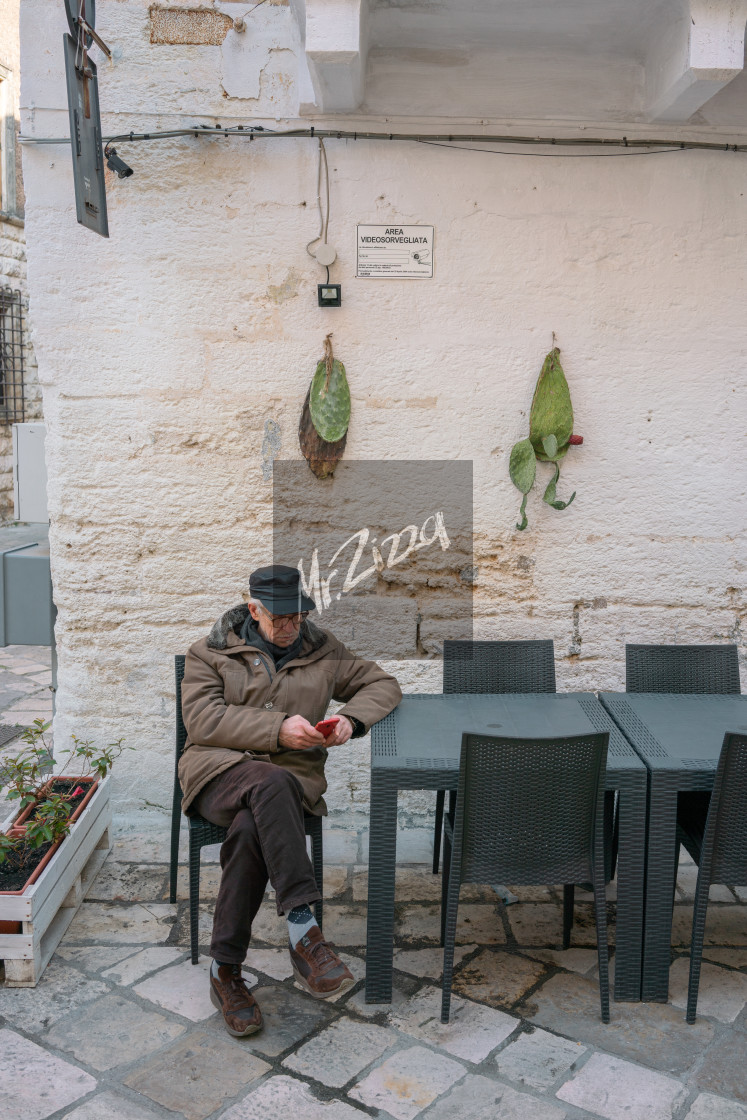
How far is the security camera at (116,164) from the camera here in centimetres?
359

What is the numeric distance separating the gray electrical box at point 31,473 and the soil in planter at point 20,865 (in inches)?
56.9

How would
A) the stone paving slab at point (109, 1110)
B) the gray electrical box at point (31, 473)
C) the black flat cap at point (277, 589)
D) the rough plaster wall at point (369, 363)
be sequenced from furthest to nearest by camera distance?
the gray electrical box at point (31, 473), the rough plaster wall at point (369, 363), the black flat cap at point (277, 589), the stone paving slab at point (109, 1110)

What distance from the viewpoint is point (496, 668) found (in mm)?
3551

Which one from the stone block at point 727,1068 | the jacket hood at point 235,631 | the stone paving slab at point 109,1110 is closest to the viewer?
the stone paving slab at point 109,1110

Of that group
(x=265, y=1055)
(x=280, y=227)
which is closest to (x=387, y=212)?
(x=280, y=227)

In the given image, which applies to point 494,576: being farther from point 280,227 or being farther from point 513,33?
point 513,33

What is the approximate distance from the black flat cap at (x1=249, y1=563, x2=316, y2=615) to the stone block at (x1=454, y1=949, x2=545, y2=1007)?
4.05 ft

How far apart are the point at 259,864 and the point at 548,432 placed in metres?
2.00

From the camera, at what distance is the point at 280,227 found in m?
3.73

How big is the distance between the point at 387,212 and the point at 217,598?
1.68 m

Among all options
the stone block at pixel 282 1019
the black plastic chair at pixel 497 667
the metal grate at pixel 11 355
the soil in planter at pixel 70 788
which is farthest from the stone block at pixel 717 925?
the metal grate at pixel 11 355

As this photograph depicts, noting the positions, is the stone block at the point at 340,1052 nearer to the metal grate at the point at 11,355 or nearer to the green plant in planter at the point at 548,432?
the green plant in planter at the point at 548,432

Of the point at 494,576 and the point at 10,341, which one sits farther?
the point at 10,341

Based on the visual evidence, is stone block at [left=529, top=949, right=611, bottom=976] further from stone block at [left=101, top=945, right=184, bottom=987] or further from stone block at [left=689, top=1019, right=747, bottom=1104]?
stone block at [left=101, top=945, right=184, bottom=987]
